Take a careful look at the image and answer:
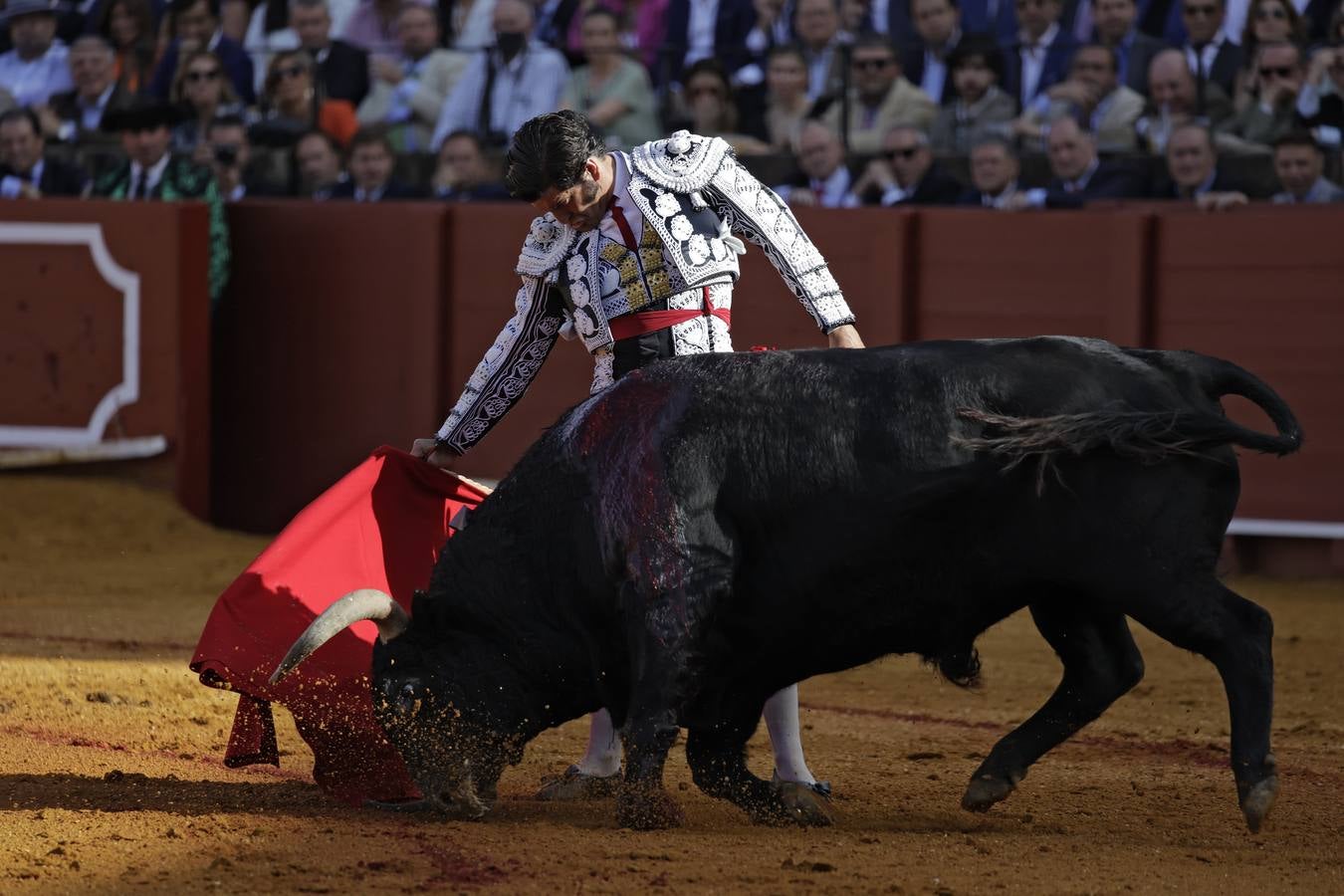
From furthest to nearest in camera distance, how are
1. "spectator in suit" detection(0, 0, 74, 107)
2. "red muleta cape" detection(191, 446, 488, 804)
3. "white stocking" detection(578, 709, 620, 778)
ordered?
1. "spectator in suit" detection(0, 0, 74, 107)
2. "white stocking" detection(578, 709, 620, 778)
3. "red muleta cape" detection(191, 446, 488, 804)

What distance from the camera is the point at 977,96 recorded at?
25.2 ft

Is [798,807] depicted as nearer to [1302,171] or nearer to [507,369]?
[507,369]

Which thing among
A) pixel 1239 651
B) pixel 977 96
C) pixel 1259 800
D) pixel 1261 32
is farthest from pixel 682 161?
pixel 977 96

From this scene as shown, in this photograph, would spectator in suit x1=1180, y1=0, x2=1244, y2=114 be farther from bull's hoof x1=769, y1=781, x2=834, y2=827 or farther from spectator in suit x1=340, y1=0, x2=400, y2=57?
bull's hoof x1=769, y1=781, x2=834, y2=827

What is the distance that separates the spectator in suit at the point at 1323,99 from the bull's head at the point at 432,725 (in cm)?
467

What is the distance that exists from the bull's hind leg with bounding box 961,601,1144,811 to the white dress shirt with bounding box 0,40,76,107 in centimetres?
771

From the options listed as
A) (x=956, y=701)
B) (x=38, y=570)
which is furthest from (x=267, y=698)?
(x=38, y=570)

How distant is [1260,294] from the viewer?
7.21 m

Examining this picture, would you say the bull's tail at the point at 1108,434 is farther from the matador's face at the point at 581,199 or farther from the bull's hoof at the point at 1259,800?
the matador's face at the point at 581,199

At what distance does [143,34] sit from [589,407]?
284 inches

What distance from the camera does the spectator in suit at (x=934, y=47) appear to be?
7.80 meters

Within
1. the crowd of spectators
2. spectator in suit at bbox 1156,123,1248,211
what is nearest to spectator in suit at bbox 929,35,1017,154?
the crowd of spectators

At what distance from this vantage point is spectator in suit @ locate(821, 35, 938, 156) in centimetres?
777

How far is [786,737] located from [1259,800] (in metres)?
0.88
